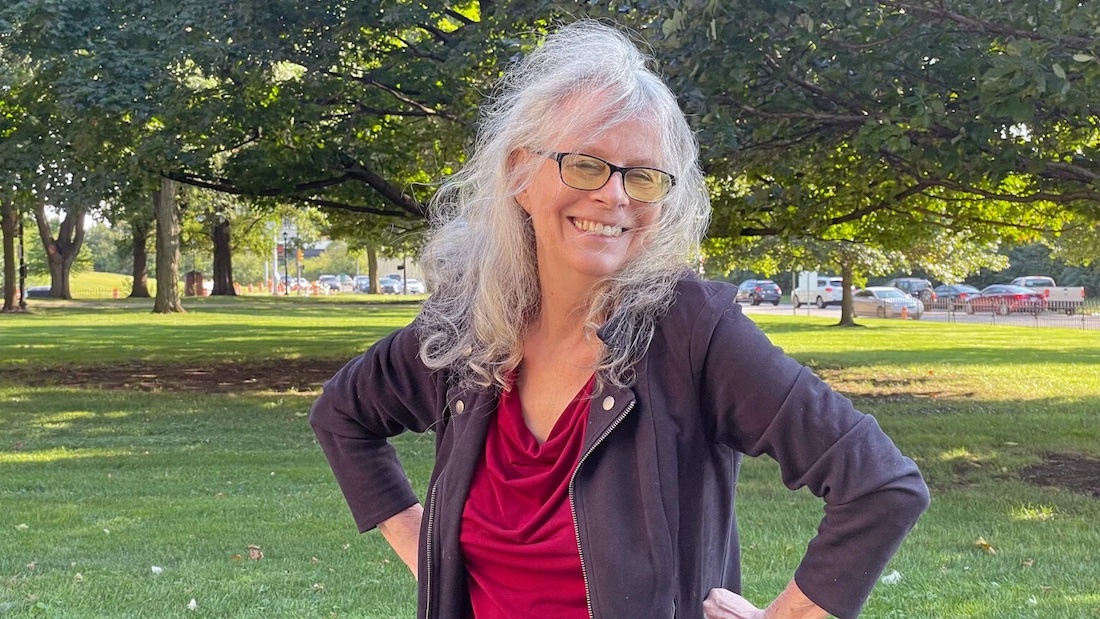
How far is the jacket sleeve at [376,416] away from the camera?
218 centimetres

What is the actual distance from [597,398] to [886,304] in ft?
142

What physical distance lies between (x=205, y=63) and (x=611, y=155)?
10083 mm

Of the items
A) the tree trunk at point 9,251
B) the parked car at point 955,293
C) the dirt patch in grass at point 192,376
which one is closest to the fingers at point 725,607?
the dirt patch in grass at point 192,376

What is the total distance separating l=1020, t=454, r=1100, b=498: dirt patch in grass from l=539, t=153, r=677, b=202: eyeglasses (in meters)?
7.16

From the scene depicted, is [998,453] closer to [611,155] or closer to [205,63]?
[205,63]

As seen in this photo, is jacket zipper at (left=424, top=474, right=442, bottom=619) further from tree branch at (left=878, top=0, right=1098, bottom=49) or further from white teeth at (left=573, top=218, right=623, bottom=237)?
tree branch at (left=878, top=0, right=1098, bottom=49)

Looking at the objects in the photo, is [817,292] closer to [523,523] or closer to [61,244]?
[61,244]

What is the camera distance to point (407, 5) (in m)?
11.3

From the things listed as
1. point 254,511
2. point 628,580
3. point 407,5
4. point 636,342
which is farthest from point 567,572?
point 407,5

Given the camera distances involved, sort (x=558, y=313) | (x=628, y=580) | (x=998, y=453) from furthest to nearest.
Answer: (x=998, y=453) < (x=558, y=313) < (x=628, y=580)

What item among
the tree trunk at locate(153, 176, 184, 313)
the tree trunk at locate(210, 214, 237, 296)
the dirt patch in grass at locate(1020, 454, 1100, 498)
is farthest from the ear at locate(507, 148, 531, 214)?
the tree trunk at locate(210, 214, 237, 296)

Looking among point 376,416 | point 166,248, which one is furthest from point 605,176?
point 166,248

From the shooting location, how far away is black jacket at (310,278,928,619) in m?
1.68

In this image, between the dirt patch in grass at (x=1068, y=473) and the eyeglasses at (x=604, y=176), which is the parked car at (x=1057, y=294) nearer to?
the dirt patch in grass at (x=1068, y=473)
